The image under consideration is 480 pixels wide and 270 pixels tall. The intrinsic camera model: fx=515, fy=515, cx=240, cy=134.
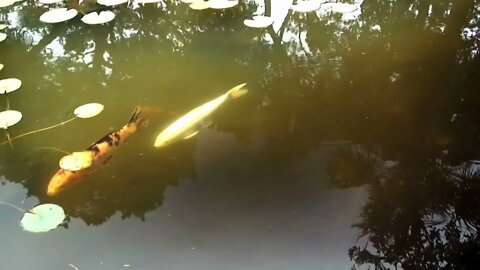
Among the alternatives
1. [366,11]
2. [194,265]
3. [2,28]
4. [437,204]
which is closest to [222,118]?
[194,265]

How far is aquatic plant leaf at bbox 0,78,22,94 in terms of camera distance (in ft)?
6.49

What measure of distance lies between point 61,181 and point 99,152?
0.15m

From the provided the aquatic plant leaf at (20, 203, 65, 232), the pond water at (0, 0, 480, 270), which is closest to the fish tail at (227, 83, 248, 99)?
the pond water at (0, 0, 480, 270)

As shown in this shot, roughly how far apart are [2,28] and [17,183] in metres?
1.13

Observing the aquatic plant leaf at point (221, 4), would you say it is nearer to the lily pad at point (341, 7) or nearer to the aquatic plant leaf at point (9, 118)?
the lily pad at point (341, 7)

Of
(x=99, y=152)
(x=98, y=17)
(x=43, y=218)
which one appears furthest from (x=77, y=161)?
(x=98, y=17)

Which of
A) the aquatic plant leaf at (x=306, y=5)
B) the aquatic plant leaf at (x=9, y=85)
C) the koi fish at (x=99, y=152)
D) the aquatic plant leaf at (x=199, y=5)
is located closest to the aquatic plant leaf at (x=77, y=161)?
the koi fish at (x=99, y=152)

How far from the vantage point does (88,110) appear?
1.85 m

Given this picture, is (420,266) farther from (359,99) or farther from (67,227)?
(67,227)

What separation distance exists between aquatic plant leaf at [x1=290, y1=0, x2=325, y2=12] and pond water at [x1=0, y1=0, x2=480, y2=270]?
3 cm

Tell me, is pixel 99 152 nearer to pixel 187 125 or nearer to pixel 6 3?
pixel 187 125

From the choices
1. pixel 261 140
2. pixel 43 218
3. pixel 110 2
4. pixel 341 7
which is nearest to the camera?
pixel 43 218

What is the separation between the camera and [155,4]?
2.63 metres

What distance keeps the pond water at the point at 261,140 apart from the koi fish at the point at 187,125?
0.11ft
